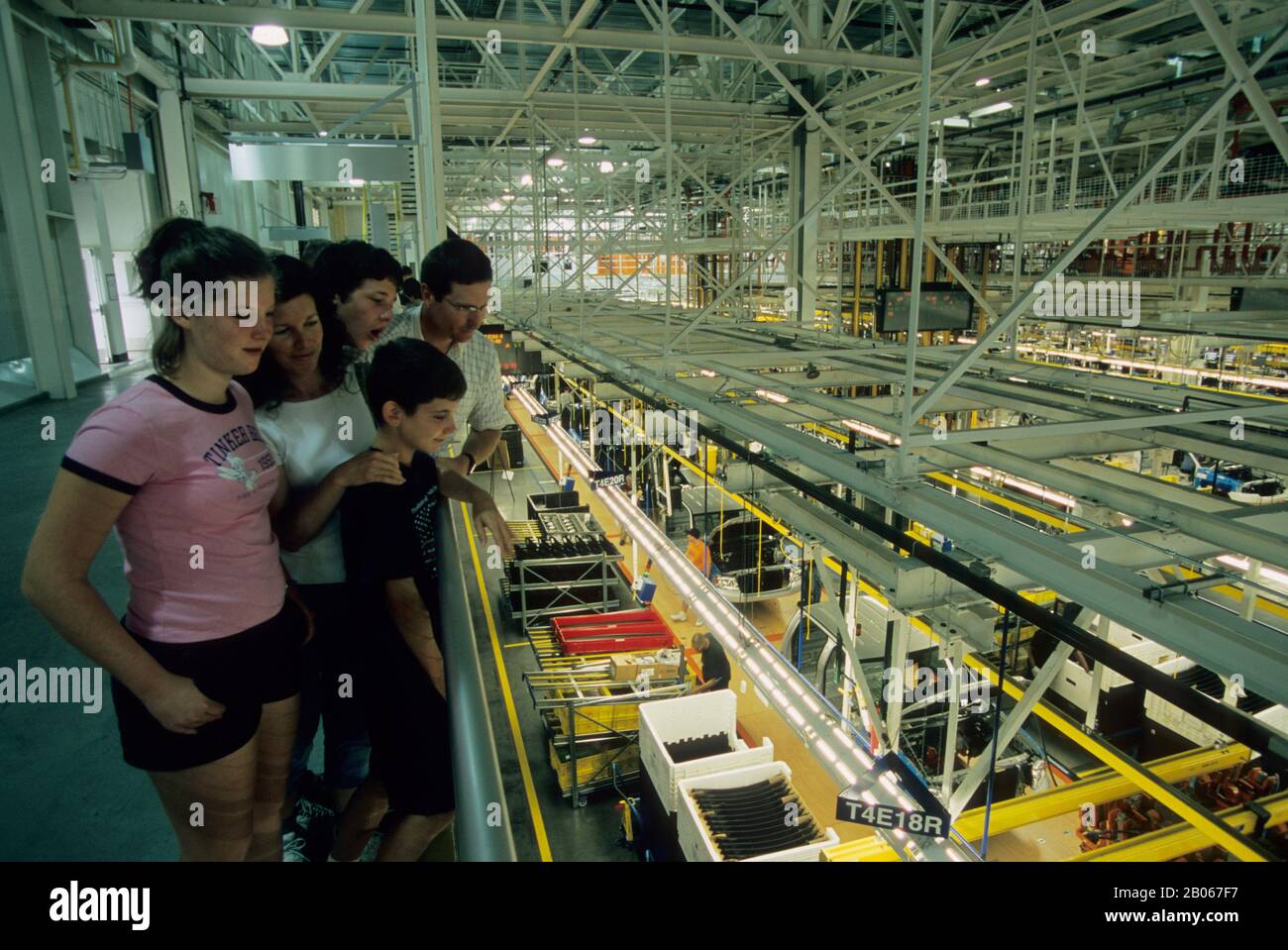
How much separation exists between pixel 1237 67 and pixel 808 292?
686 centimetres

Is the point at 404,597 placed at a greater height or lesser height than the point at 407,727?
greater

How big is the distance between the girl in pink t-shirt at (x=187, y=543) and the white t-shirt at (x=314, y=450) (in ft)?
0.93

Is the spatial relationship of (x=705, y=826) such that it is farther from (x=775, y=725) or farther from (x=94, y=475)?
(x=94, y=475)

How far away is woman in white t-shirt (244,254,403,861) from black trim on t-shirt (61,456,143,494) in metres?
0.51

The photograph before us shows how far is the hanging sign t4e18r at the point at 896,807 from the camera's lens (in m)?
3.05

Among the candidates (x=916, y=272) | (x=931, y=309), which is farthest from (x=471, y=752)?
(x=931, y=309)

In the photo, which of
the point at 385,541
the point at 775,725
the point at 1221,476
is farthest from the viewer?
the point at 1221,476

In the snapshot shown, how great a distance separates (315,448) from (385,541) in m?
0.40

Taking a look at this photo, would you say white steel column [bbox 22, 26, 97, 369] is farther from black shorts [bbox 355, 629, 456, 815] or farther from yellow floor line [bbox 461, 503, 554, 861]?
black shorts [bbox 355, 629, 456, 815]

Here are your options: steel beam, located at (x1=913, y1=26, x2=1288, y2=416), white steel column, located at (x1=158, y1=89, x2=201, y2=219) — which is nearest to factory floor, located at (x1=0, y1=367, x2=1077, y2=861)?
steel beam, located at (x1=913, y1=26, x2=1288, y2=416)

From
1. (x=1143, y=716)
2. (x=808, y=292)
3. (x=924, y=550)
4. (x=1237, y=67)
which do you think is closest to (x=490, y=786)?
(x=924, y=550)

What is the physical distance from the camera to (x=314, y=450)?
216 cm

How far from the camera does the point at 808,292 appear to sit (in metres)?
9.97
